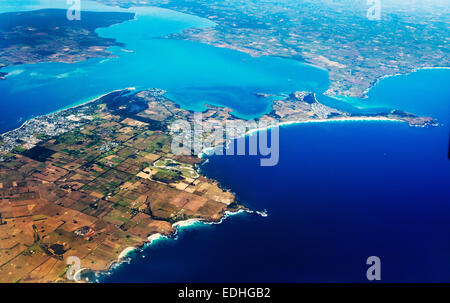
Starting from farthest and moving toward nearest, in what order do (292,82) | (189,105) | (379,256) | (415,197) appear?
(292,82), (189,105), (415,197), (379,256)

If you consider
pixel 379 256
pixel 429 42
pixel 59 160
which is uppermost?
pixel 429 42

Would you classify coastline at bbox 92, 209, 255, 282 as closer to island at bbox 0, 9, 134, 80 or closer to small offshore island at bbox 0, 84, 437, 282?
small offshore island at bbox 0, 84, 437, 282

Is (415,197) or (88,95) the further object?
(88,95)

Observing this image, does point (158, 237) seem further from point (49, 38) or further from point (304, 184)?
point (49, 38)

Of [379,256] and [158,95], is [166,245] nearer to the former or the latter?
[379,256]

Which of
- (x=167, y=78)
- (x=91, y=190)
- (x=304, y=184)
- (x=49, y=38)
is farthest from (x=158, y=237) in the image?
(x=49, y=38)

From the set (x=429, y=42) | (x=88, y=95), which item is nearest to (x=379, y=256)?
(x=88, y=95)

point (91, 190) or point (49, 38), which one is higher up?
point (49, 38)

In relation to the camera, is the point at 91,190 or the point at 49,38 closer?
the point at 91,190
